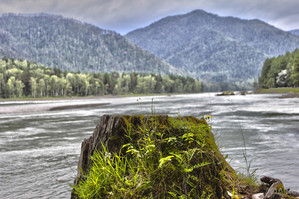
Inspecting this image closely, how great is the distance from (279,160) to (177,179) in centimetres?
931

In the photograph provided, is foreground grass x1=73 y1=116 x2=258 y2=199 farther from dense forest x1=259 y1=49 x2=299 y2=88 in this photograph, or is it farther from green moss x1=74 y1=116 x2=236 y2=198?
dense forest x1=259 y1=49 x2=299 y2=88

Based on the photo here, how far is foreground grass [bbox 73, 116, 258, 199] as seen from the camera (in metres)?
4.14

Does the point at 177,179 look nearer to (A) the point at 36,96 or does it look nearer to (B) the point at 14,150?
(B) the point at 14,150

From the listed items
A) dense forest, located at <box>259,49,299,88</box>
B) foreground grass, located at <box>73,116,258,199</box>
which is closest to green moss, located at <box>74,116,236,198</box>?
foreground grass, located at <box>73,116,258,199</box>

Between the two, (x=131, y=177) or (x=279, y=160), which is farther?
(x=279, y=160)

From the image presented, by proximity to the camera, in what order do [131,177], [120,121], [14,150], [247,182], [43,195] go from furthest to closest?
[14,150]
[43,195]
[247,182]
[120,121]
[131,177]

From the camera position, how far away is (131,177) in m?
4.46

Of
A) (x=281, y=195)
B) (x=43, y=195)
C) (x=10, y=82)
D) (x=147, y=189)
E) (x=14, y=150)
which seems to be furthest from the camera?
(x=10, y=82)

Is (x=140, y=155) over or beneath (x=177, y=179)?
over

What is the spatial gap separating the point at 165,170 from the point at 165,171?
0.07 ft

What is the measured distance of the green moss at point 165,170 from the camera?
4.14 metres

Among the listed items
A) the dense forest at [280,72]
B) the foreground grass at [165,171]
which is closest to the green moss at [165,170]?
the foreground grass at [165,171]

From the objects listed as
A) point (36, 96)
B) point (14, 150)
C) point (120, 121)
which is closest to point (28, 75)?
point (36, 96)

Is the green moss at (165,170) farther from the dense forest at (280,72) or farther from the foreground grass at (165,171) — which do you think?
the dense forest at (280,72)
